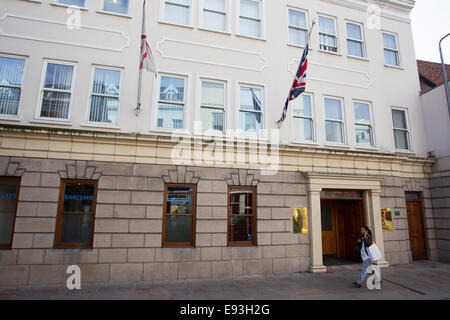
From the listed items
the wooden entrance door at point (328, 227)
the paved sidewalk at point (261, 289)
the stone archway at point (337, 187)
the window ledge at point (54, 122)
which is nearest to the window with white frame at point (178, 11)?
the window ledge at point (54, 122)

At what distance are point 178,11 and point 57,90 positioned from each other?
542cm

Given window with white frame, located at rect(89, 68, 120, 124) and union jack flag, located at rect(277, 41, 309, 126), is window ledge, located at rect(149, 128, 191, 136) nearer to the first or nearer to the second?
window with white frame, located at rect(89, 68, 120, 124)

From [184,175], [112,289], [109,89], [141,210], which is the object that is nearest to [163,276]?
[112,289]

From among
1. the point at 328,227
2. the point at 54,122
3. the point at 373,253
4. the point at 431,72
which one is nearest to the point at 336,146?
the point at 328,227

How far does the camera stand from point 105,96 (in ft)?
31.0

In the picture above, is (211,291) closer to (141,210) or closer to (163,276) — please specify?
(163,276)

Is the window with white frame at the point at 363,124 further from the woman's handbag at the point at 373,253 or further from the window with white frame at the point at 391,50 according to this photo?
the woman's handbag at the point at 373,253

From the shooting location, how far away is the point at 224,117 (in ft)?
33.8

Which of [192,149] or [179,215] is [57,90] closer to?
[192,149]

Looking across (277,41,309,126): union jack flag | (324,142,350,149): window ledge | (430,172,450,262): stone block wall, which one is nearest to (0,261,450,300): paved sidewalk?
(430,172,450,262): stone block wall

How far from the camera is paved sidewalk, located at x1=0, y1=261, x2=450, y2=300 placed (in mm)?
7297

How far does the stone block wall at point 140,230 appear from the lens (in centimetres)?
812

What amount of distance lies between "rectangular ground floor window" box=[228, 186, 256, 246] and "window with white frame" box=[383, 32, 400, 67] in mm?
10053
